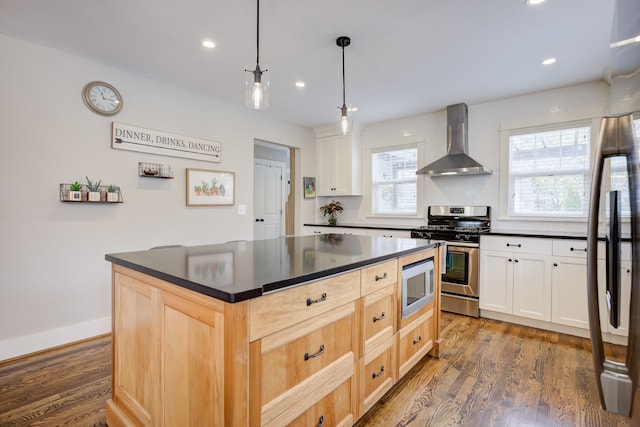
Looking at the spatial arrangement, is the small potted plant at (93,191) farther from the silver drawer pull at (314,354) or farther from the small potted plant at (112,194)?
the silver drawer pull at (314,354)

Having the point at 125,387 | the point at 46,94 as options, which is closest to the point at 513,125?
the point at 125,387

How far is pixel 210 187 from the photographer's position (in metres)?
3.87

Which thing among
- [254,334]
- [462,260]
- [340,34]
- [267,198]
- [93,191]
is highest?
[340,34]

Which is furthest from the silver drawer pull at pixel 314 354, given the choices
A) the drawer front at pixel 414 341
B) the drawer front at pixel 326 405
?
the drawer front at pixel 414 341

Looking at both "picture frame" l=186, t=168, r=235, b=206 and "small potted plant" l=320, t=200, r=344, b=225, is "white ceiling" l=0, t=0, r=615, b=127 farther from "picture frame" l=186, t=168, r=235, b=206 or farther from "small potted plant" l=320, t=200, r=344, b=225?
"small potted plant" l=320, t=200, r=344, b=225

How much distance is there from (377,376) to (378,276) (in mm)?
592

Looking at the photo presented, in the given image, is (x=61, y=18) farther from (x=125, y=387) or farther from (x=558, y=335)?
(x=558, y=335)

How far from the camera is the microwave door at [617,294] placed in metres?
0.61

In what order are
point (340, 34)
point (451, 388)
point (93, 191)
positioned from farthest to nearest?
point (93, 191)
point (340, 34)
point (451, 388)

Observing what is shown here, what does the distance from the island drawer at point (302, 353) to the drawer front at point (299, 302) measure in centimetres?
3

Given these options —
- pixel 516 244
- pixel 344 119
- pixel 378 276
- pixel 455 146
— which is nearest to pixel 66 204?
pixel 344 119

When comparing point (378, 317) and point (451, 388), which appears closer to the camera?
point (378, 317)

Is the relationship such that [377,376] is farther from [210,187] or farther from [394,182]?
[394,182]

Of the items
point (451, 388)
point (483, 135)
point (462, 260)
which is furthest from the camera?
point (483, 135)
